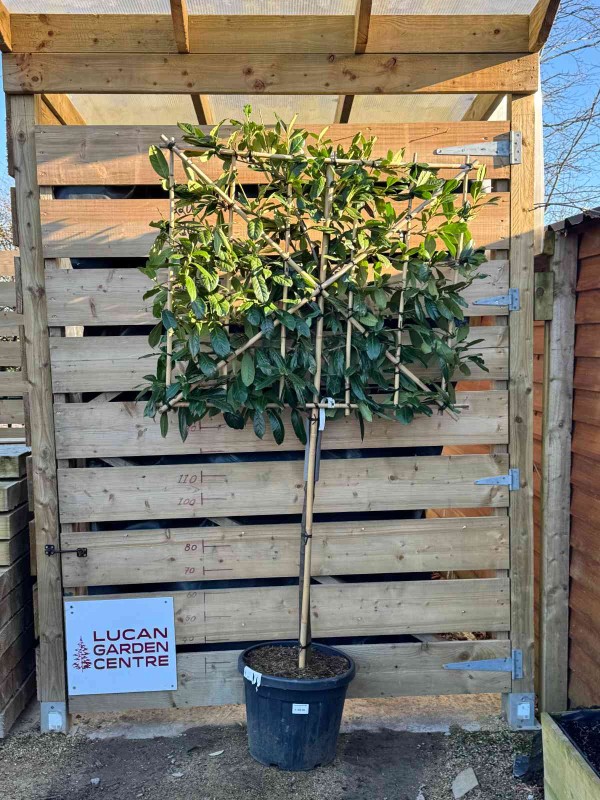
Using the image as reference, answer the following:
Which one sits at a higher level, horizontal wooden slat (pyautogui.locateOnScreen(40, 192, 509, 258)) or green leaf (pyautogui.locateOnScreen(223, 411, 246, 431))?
horizontal wooden slat (pyautogui.locateOnScreen(40, 192, 509, 258))

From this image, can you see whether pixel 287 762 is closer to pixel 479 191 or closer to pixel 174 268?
pixel 174 268

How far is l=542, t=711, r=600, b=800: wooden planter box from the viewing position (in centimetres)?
226

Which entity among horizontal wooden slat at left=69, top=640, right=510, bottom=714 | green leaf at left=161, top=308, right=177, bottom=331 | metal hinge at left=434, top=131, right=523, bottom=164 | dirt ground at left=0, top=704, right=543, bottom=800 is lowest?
dirt ground at left=0, top=704, right=543, bottom=800

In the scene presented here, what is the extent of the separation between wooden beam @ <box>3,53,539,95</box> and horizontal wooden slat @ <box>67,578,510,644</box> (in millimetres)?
2294

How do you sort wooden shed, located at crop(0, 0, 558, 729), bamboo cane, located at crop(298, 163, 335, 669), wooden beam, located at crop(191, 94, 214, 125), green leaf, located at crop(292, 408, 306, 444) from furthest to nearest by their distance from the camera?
1. wooden beam, located at crop(191, 94, 214, 125)
2. wooden shed, located at crop(0, 0, 558, 729)
3. green leaf, located at crop(292, 408, 306, 444)
4. bamboo cane, located at crop(298, 163, 335, 669)

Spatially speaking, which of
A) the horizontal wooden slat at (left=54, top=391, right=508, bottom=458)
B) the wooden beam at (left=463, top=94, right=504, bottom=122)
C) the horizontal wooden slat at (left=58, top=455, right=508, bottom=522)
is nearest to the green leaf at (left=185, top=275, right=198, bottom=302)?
the horizontal wooden slat at (left=54, top=391, right=508, bottom=458)

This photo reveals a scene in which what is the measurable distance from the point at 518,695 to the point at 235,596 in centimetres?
144

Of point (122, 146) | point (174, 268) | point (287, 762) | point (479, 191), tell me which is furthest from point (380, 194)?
point (287, 762)

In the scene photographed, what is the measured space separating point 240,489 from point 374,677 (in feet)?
3.63

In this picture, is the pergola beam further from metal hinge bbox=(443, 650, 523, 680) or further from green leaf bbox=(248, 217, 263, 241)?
metal hinge bbox=(443, 650, 523, 680)

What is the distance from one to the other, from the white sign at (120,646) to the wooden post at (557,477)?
1.82 meters

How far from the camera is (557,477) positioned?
350 cm

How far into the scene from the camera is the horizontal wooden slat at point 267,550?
11.0 ft

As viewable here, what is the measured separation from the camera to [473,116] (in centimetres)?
392
